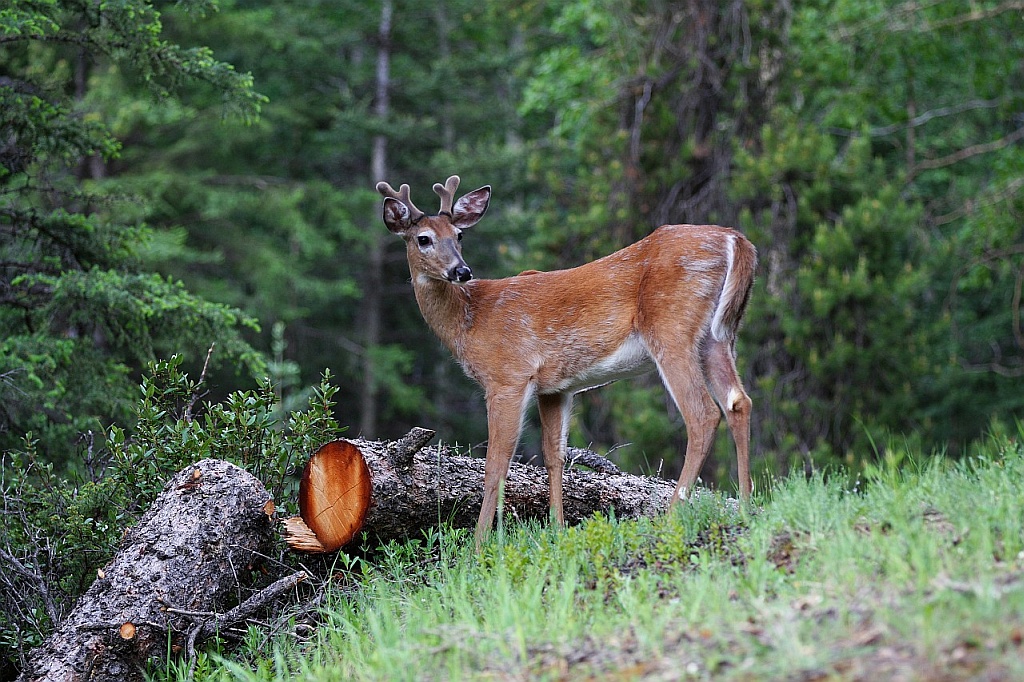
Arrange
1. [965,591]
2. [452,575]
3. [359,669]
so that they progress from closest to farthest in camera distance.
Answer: [965,591] → [359,669] → [452,575]

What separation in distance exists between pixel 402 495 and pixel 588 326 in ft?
4.95

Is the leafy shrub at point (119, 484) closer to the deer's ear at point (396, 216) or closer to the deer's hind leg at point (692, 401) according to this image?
the deer's ear at point (396, 216)

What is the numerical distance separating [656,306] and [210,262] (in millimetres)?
13040

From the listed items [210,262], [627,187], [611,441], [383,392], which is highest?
[627,187]

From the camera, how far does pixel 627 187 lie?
12891 mm

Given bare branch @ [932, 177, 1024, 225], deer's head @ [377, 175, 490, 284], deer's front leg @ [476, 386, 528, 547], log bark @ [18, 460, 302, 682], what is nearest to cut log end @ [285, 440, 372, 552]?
log bark @ [18, 460, 302, 682]

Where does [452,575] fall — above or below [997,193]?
below

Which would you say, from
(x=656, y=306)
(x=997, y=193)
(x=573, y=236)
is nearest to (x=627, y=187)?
(x=573, y=236)

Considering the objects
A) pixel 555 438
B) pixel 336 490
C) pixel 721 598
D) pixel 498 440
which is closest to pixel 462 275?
pixel 498 440

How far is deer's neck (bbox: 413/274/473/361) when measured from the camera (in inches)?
267

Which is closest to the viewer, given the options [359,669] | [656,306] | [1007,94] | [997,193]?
[359,669]

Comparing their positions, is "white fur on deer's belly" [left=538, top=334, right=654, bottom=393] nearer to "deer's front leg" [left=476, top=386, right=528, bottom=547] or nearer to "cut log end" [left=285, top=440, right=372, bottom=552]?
"deer's front leg" [left=476, top=386, right=528, bottom=547]

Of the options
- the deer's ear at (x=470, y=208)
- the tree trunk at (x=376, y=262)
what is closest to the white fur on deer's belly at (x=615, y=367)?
the deer's ear at (x=470, y=208)

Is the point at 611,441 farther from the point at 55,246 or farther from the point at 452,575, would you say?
the point at 452,575
